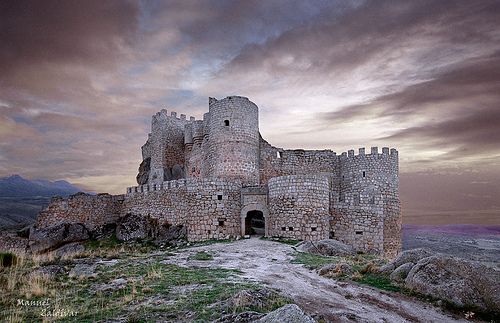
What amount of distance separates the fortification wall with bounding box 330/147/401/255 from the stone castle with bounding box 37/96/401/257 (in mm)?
68

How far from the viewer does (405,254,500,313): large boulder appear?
28.9 ft

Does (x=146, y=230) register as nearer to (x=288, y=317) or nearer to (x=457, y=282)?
(x=457, y=282)

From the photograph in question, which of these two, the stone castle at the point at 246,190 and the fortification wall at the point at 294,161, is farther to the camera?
the fortification wall at the point at 294,161

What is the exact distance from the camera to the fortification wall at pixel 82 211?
31.1m

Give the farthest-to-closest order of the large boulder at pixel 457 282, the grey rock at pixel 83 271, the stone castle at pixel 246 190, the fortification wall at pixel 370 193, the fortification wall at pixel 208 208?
the fortification wall at pixel 370 193, the fortification wall at pixel 208 208, the stone castle at pixel 246 190, the grey rock at pixel 83 271, the large boulder at pixel 457 282

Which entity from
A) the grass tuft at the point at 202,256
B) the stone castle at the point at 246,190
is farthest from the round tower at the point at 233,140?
the grass tuft at the point at 202,256

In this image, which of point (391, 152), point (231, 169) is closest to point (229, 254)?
point (231, 169)

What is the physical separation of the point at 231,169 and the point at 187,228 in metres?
6.87

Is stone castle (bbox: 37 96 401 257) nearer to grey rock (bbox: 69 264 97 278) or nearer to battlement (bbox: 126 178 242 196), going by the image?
battlement (bbox: 126 178 242 196)

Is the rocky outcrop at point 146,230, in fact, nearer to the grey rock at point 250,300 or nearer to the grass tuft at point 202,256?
the grass tuft at point 202,256

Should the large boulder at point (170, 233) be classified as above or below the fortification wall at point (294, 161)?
below

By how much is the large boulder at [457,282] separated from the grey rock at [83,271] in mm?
10411

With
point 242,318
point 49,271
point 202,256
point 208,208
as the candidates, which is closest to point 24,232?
point 208,208

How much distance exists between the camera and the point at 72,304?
9.13m
